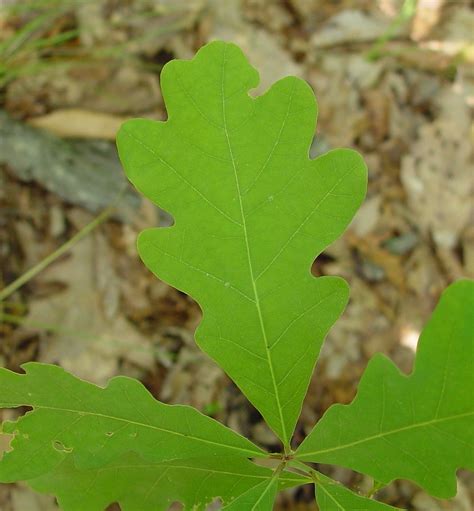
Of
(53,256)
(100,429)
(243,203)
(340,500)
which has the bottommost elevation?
(53,256)

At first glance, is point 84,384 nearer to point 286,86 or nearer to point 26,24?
point 286,86

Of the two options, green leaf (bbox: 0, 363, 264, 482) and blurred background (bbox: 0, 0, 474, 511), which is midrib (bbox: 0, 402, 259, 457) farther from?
blurred background (bbox: 0, 0, 474, 511)

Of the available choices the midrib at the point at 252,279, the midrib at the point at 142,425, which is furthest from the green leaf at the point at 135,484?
the midrib at the point at 252,279

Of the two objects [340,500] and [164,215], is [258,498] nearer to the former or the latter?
[340,500]

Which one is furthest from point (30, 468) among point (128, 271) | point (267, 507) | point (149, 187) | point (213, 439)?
point (128, 271)

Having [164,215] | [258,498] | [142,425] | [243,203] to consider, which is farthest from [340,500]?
[164,215]

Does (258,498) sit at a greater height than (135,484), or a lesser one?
greater

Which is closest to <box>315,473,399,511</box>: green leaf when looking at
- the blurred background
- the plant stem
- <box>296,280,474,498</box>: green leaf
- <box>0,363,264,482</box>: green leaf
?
<box>296,280,474,498</box>: green leaf
